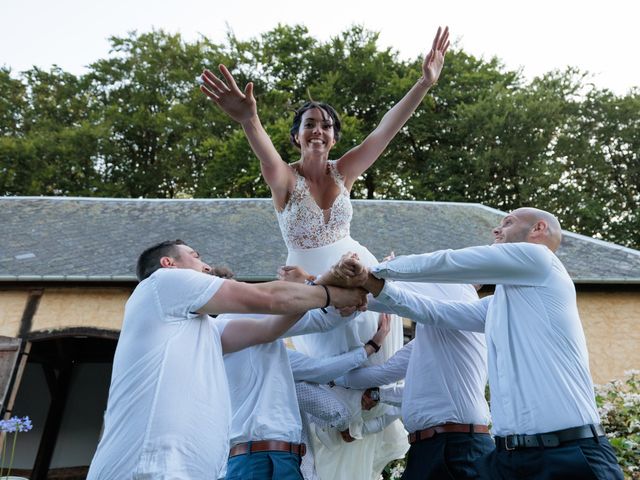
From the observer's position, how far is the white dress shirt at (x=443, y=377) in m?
3.07

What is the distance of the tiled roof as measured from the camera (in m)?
9.69

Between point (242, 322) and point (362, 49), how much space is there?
68.5ft

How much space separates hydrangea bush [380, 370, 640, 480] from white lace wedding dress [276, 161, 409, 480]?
1894 mm

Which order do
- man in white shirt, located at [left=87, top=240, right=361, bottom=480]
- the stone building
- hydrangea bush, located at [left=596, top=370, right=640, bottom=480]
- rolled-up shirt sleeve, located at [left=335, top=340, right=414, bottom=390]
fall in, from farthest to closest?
the stone building → hydrangea bush, located at [left=596, top=370, right=640, bottom=480] → rolled-up shirt sleeve, located at [left=335, top=340, right=414, bottom=390] → man in white shirt, located at [left=87, top=240, right=361, bottom=480]

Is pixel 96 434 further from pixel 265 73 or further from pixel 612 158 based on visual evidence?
pixel 612 158

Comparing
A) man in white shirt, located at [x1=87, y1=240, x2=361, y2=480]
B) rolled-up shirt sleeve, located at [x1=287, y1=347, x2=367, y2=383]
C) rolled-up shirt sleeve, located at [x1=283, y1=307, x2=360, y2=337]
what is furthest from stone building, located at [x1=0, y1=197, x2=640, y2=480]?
man in white shirt, located at [x1=87, y1=240, x2=361, y2=480]

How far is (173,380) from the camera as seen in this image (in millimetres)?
2391

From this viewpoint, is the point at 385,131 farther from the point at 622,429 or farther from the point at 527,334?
the point at 622,429

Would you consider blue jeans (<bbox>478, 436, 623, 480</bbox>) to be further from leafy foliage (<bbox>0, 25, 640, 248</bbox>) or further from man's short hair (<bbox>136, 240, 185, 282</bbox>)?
leafy foliage (<bbox>0, 25, 640, 248</bbox>)

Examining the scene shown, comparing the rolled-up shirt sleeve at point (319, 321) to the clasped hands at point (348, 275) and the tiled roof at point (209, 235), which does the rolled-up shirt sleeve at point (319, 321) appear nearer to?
the clasped hands at point (348, 275)

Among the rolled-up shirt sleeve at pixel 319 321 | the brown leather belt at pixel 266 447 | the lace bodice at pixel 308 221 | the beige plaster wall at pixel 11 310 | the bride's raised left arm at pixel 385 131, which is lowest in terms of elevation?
the brown leather belt at pixel 266 447

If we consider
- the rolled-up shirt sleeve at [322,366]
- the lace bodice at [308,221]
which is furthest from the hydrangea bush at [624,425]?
the lace bodice at [308,221]

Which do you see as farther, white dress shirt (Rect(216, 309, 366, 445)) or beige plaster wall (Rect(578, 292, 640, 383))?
beige plaster wall (Rect(578, 292, 640, 383))

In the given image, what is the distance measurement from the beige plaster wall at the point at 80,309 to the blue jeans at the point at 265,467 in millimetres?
6940
